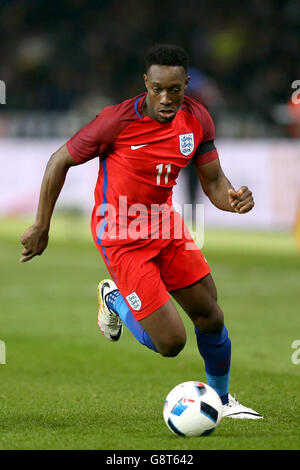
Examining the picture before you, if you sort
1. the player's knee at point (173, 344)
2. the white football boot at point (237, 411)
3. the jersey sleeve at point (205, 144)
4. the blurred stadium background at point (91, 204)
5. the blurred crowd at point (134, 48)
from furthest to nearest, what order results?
the blurred crowd at point (134, 48) → the blurred stadium background at point (91, 204) → the jersey sleeve at point (205, 144) → the white football boot at point (237, 411) → the player's knee at point (173, 344)

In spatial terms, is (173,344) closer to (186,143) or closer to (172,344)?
(172,344)

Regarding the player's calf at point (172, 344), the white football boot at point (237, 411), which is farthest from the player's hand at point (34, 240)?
the white football boot at point (237, 411)

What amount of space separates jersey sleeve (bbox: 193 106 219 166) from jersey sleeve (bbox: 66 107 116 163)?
2.16ft

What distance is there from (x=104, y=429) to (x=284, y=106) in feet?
59.3

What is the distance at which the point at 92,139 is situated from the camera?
18.6 feet

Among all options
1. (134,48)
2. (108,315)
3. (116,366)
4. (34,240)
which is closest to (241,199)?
(34,240)

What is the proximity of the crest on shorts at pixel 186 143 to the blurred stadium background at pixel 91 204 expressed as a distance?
5.75 feet

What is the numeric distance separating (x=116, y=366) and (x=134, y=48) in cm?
2034

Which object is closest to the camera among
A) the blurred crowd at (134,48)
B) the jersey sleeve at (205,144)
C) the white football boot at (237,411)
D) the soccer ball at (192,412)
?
the soccer ball at (192,412)

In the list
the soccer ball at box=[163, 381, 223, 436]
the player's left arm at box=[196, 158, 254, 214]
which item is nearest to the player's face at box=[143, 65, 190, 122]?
the player's left arm at box=[196, 158, 254, 214]

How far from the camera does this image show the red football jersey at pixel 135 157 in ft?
18.9

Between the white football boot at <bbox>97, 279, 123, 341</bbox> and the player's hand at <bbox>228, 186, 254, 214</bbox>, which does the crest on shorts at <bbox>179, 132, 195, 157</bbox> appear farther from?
the white football boot at <bbox>97, 279, 123, 341</bbox>

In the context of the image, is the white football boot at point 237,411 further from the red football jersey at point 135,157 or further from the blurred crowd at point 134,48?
the blurred crowd at point 134,48
